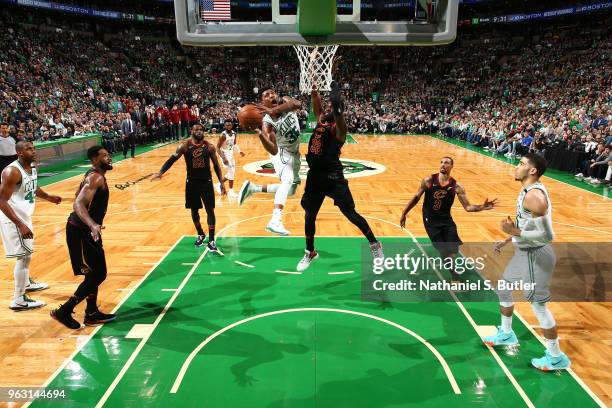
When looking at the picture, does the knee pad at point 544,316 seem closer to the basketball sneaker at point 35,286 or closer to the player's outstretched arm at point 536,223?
the player's outstretched arm at point 536,223

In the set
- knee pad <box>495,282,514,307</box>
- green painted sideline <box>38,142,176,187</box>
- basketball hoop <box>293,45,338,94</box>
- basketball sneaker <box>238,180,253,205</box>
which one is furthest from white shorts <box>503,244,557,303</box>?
green painted sideline <box>38,142,176,187</box>

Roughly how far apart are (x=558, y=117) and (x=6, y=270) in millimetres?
20744

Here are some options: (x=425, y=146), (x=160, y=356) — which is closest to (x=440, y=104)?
(x=425, y=146)

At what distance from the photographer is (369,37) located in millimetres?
6102

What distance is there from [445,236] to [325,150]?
6.78 feet

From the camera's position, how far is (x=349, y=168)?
15.8 m

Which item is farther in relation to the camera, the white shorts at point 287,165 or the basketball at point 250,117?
the white shorts at point 287,165

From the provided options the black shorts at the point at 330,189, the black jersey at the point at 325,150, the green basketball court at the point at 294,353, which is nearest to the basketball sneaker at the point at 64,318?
the green basketball court at the point at 294,353

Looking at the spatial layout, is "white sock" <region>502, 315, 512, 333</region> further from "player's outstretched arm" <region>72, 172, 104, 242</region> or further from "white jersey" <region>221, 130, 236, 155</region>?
"white jersey" <region>221, 130, 236, 155</region>

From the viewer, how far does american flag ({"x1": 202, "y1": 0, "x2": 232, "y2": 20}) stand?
6301 mm

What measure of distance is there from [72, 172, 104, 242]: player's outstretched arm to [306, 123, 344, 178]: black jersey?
2331mm

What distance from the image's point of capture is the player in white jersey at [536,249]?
406 centimetres

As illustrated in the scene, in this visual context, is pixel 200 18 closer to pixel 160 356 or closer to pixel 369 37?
pixel 369 37

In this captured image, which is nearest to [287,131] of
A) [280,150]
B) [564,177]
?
[280,150]
